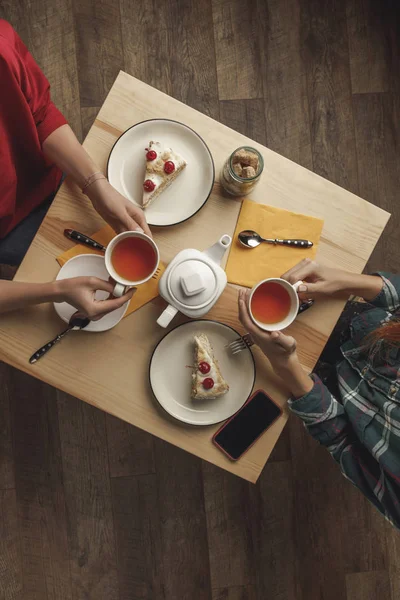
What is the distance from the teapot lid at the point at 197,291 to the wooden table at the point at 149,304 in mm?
108

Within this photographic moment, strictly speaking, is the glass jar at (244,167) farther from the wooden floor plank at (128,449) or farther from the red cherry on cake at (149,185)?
the wooden floor plank at (128,449)

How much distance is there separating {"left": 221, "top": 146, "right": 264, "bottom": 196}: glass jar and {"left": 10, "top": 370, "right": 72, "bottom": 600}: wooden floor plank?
1244 millimetres

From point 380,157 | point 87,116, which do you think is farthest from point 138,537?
point 380,157

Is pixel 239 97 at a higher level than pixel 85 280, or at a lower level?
higher

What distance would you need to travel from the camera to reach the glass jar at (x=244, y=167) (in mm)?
1151

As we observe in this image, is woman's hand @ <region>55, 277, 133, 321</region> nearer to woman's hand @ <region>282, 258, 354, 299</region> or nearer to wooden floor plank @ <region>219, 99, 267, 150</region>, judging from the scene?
woman's hand @ <region>282, 258, 354, 299</region>

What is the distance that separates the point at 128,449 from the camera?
1.91 m

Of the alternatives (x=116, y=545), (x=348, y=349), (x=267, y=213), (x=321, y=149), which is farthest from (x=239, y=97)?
(x=116, y=545)

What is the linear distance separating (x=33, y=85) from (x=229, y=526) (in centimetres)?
182

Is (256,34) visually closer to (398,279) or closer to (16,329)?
(398,279)

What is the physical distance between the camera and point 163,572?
6.24 feet

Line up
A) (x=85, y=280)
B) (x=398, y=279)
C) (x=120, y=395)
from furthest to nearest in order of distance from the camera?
(x=398, y=279)
(x=120, y=395)
(x=85, y=280)

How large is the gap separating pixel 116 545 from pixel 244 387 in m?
1.15

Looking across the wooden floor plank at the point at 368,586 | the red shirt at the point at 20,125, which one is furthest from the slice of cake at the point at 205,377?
the wooden floor plank at the point at 368,586
